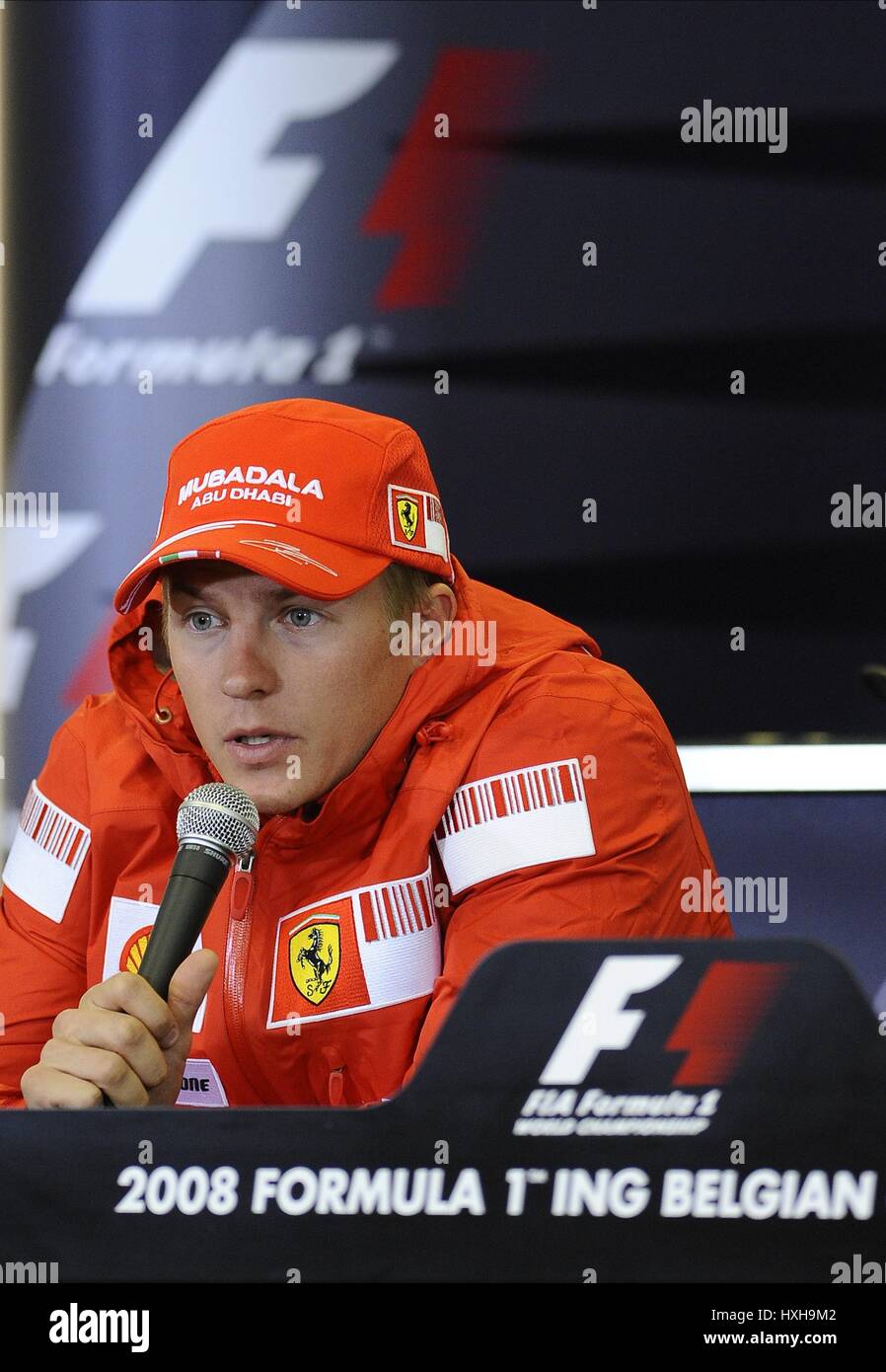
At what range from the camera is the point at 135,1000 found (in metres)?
0.84

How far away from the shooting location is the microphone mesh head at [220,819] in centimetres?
89

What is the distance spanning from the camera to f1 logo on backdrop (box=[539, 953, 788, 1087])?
0.56 m

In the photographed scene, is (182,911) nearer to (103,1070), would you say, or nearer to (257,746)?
(103,1070)

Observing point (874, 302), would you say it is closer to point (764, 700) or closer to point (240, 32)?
point (764, 700)

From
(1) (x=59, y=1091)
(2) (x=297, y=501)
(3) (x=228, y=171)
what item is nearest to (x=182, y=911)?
(1) (x=59, y=1091)

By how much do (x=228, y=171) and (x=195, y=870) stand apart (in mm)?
1873

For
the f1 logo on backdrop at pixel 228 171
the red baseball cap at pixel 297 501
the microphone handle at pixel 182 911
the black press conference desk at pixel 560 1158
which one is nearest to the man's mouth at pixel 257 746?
the red baseball cap at pixel 297 501

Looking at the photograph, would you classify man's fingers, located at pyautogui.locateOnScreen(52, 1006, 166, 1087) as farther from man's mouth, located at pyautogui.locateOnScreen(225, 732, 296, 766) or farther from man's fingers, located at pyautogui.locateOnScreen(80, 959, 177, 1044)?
man's mouth, located at pyautogui.locateOnScreen(225, 732, 296, 766)

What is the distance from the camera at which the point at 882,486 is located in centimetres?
245

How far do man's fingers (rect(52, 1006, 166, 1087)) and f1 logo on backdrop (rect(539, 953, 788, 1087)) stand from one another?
1.09 feet

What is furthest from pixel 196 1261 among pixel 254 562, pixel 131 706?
pixel 131 706

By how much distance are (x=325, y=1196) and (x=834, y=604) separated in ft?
6.55

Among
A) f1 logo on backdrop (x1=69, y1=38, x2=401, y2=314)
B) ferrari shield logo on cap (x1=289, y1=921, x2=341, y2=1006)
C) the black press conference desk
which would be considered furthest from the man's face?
f1 logo on backdrop (x1=69, y1=38, x2=401, y2=314)

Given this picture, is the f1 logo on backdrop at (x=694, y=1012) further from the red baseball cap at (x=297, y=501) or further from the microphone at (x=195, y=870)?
the red baseball cap at (x=297, y=501)
